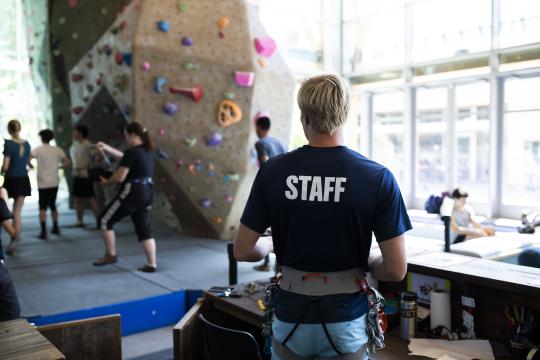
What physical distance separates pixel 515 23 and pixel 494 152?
224 cm

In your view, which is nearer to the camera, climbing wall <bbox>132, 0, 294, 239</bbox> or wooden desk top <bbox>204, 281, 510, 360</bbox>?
wooden desk top <bbox>204, 281, 510, 360</bbox>

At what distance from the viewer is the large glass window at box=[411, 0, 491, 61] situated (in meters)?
9.36

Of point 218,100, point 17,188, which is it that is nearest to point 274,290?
point 17,188

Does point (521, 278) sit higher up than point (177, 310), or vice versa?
point (521, 278)

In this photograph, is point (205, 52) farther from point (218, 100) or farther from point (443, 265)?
point (443, 265)

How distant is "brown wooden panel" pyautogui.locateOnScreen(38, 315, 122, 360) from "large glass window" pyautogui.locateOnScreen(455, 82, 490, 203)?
8154mm

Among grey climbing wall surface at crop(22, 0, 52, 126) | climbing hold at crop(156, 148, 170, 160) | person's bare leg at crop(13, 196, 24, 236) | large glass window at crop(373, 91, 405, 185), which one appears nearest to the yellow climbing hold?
climbing hold at crop(156, 148, 170, 160)

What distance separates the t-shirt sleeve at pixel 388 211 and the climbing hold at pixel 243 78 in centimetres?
506

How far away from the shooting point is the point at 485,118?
366 inches

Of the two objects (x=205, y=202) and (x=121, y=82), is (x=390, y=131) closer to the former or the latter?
(x=205, y=202)

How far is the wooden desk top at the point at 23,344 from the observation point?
1813mm

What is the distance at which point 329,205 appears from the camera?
4.57 feet

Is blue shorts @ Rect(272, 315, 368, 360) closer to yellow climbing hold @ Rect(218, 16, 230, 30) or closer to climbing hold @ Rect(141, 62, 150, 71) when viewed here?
climbing hold @ Rect(141, 62, 150, 71)

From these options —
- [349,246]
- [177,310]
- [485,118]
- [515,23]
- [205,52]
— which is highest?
[515,23]
